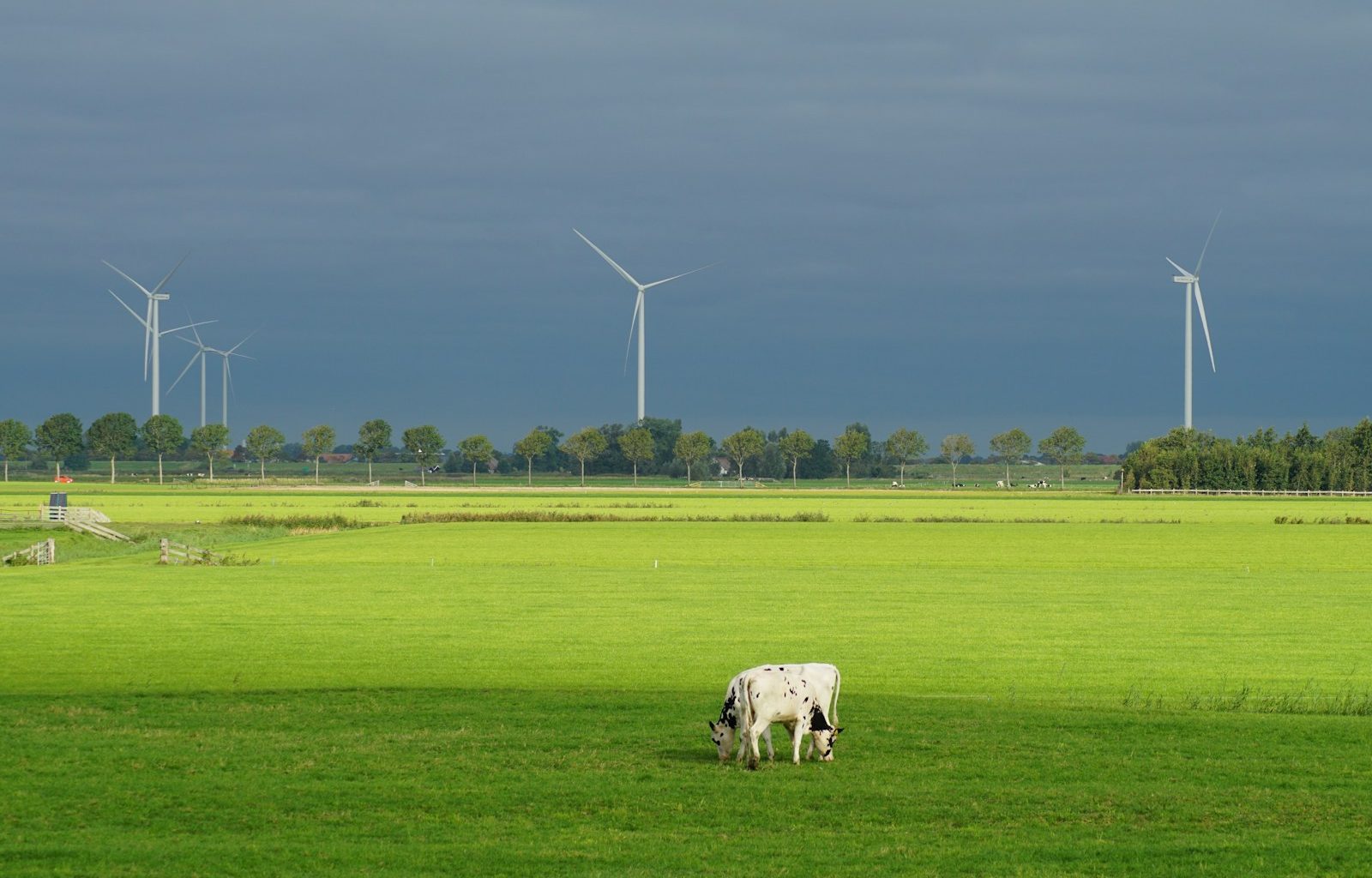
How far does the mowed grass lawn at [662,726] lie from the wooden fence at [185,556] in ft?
28.2

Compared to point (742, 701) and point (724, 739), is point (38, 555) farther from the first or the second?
point (742, 701)

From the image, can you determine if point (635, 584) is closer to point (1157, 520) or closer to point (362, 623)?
point (362, 623)

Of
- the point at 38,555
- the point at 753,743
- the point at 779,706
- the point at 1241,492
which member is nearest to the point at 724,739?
the point at 753,743

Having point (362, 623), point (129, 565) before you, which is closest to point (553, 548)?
point (129, 565)

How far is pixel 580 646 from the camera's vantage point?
29516 millimetres

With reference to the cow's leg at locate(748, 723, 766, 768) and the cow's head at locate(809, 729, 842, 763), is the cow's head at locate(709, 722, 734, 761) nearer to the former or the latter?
the cow's leg at locate(748, 723, 766, 768)

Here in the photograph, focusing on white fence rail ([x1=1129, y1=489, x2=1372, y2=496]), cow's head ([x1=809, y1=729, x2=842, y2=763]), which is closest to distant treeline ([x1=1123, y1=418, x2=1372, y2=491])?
white fence rail ([x1=1129, y1=489, x2=1372, y2=496])

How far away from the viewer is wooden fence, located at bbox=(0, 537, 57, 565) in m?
58.7

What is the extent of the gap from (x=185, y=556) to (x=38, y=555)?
24.9 ft

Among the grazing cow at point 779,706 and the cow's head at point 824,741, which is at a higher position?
the grazing cow at point 779,706

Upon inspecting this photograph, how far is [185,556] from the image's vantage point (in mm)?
56344

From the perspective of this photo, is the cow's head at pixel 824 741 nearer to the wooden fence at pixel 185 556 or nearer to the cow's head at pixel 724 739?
the cow's head at pixel 724 739

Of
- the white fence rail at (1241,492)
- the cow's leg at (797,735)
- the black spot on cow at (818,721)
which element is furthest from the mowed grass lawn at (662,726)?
the white fence rail at (1241,492)

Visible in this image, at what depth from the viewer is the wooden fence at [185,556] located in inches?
2194
